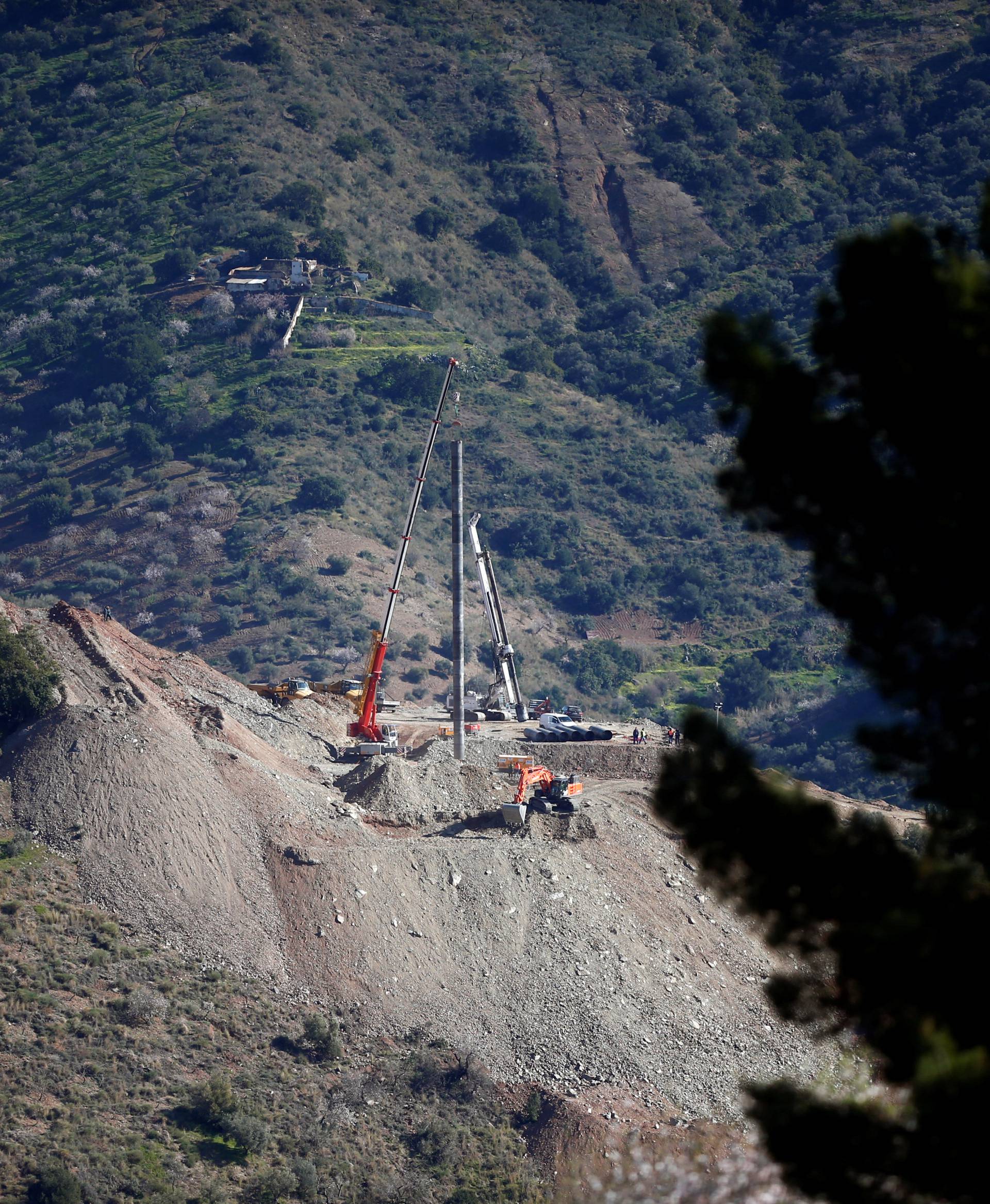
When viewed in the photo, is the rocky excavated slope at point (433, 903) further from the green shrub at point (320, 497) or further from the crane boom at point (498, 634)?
the green shrub at point (320, 497)

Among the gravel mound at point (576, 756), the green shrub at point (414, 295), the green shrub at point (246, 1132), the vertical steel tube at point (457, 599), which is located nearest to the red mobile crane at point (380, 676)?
the gravel mound at point (576, 756)

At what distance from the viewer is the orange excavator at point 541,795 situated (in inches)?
1811

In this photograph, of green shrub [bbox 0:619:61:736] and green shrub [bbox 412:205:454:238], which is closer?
green shrub [bbox 0:619:61:736]

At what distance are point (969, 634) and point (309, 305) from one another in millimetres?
120226

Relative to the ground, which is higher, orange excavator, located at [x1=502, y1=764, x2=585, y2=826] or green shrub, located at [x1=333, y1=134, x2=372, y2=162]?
green shrub, located at [x1=333, y1=134, x2=372, y2=162]

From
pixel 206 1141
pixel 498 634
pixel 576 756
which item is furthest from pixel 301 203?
pixel 206 1141

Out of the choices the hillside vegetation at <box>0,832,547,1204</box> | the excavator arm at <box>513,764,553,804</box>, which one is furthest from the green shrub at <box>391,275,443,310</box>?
the hillside vegetation at <box>0,832,547,1204</box>

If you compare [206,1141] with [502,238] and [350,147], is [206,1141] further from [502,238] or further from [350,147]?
[350,147]

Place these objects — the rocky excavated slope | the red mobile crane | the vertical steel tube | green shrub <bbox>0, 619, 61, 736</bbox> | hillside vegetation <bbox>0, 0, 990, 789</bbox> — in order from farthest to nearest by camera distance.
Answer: hillside vegetation <bbox>0, 0, 990, 789</bbox>
the red mobile crane
the vertical steel tube
green shrub <bbox>0, 619, 61, 736</bbox>
the rocky excavated slope

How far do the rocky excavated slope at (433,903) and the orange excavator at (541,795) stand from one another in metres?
0.60

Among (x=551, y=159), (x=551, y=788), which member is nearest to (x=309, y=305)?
(x=551, y=159)

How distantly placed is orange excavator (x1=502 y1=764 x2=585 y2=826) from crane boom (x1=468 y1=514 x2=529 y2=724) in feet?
54.2

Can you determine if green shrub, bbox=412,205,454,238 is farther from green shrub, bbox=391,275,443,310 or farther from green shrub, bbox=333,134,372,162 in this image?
green shrub, bbox=391,275,443,310

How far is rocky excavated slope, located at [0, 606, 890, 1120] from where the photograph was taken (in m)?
39.3
